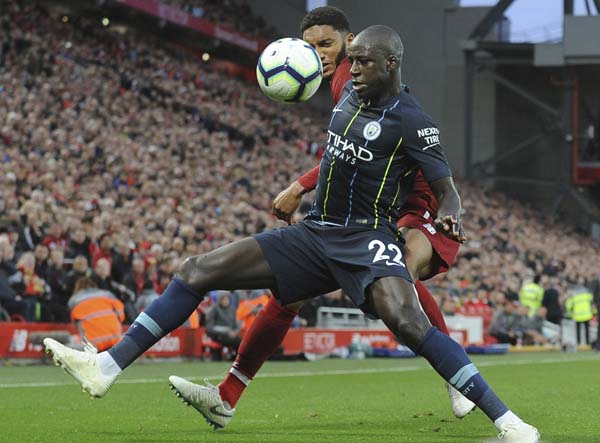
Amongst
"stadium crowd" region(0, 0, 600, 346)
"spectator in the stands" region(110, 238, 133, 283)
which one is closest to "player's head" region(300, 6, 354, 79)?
"stadium crowd" region(0, 0, 600, 346)

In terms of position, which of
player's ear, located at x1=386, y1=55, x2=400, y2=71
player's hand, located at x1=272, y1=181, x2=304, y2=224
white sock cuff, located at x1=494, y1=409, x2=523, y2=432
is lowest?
white sock cuff, located at x1=494, y1=409, x2=523, y2=432

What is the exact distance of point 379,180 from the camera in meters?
5.99

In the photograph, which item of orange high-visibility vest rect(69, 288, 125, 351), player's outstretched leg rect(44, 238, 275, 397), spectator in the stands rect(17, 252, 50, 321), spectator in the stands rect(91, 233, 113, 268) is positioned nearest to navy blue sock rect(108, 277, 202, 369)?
player's outstretched leg rect(44, 238, 275, 397)

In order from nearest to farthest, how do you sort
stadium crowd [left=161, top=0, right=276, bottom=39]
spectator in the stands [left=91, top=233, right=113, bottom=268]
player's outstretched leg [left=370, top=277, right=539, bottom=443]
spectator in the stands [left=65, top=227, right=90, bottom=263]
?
1. player's outstretched leg [left=370, top=277, right=539, bottom=443]
2. spectator in the stands [left=91, top=233, right=113, bottom=268]
3. spectator in the stands [left=65, top=227, right=90, bottom=263]
4. stadium crowd [left=161, top=0, right=276, bottom=39]

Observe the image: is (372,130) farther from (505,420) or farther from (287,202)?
(505,420)

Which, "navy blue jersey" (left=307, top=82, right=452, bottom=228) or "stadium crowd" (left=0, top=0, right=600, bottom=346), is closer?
"navy blue jersey" (left=307, top=82, right=452, bottom=228)

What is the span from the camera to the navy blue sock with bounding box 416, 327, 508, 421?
5.57 m

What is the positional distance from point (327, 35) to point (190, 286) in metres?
2.17

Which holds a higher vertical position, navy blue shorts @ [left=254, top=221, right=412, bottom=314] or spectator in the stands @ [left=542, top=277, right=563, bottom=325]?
navy blue shorts @ [left=254, top=221, right=412, bottom=314]

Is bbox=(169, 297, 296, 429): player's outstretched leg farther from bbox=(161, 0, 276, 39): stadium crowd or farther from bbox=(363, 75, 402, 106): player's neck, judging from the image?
bbox=(161, 0, 276, 39): stadium crowd

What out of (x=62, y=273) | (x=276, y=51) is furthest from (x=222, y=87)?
(x=276, y=51)

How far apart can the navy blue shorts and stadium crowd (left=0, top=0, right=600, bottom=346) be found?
9881mm

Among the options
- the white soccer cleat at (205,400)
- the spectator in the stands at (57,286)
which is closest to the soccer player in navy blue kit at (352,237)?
the white soccer cleat at (205,400)

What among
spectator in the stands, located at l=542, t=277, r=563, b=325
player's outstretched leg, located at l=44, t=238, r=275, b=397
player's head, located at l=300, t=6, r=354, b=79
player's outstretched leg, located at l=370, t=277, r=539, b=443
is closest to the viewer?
player's outstretched leg, located at l=370, t=277, r=539, b=443
